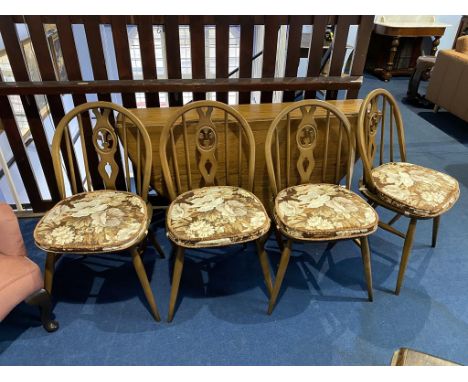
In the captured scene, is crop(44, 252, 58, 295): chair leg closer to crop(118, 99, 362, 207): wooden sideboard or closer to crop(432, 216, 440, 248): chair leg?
crop(118, 99, 362, 207): wooden sideboard

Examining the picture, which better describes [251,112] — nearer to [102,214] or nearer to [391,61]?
[102,214]

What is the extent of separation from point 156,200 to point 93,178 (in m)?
0.41

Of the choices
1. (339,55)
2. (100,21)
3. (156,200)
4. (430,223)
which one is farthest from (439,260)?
(100,21)

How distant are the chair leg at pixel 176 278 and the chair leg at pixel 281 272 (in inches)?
17.1

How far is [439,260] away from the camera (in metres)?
1.91

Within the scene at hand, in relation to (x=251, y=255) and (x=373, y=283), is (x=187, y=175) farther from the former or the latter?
(x=373, y=283)

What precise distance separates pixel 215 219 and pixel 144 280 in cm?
42

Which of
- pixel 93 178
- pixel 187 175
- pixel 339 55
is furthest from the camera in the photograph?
Answer: pixel 93 178

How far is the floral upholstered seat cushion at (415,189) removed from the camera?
1.53 m

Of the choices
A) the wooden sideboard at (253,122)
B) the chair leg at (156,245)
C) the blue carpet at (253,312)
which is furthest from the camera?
the chair leg at (156,245)

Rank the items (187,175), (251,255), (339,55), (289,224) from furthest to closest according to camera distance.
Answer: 1. (251,255)
2. (339,55)
3. (187,175)
4. (289,224)

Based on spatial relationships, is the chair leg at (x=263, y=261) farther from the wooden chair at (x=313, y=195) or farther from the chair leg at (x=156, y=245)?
the chair leg at (x=156, y=245)

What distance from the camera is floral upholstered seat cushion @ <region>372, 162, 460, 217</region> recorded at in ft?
5.01

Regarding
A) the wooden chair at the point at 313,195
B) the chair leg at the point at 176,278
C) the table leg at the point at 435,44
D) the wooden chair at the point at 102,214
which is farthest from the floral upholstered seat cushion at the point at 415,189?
the table leg at the point at 435,44
